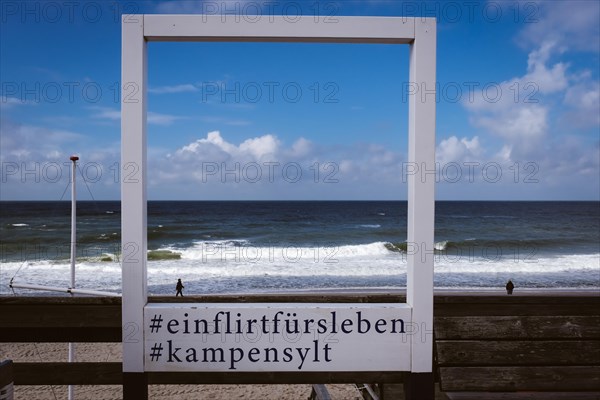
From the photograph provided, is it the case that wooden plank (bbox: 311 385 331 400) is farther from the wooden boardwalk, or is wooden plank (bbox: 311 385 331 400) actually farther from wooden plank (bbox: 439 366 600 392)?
wooden plank (bbox: 439 366 600 392)

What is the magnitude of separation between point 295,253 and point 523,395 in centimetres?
2360

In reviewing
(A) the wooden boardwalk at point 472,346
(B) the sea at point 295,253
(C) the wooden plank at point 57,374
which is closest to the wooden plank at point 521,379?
(A) the wooden boardwalk at point 472,346

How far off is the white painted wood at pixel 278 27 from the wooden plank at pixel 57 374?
1847mm

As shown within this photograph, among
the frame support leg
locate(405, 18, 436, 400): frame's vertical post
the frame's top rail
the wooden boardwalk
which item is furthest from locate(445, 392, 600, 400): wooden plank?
the frame's top rail

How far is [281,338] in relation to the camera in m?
2.58

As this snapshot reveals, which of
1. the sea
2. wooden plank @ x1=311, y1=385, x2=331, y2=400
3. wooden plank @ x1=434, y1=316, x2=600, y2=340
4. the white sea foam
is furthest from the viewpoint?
the sea

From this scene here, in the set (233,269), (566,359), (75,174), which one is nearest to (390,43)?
(566,359)

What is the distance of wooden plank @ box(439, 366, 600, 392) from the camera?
8.16 ft

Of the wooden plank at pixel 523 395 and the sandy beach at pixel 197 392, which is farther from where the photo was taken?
the sandy beach at pixel 197 392

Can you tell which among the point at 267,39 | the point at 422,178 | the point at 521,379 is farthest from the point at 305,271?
the point at 267,39

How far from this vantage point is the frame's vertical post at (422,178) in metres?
2.49

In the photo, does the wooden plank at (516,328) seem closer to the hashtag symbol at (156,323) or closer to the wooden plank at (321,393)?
the wooden plank at (321,393)

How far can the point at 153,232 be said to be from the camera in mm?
32000

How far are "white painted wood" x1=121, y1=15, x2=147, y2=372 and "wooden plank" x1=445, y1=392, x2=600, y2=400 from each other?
5.79ft
